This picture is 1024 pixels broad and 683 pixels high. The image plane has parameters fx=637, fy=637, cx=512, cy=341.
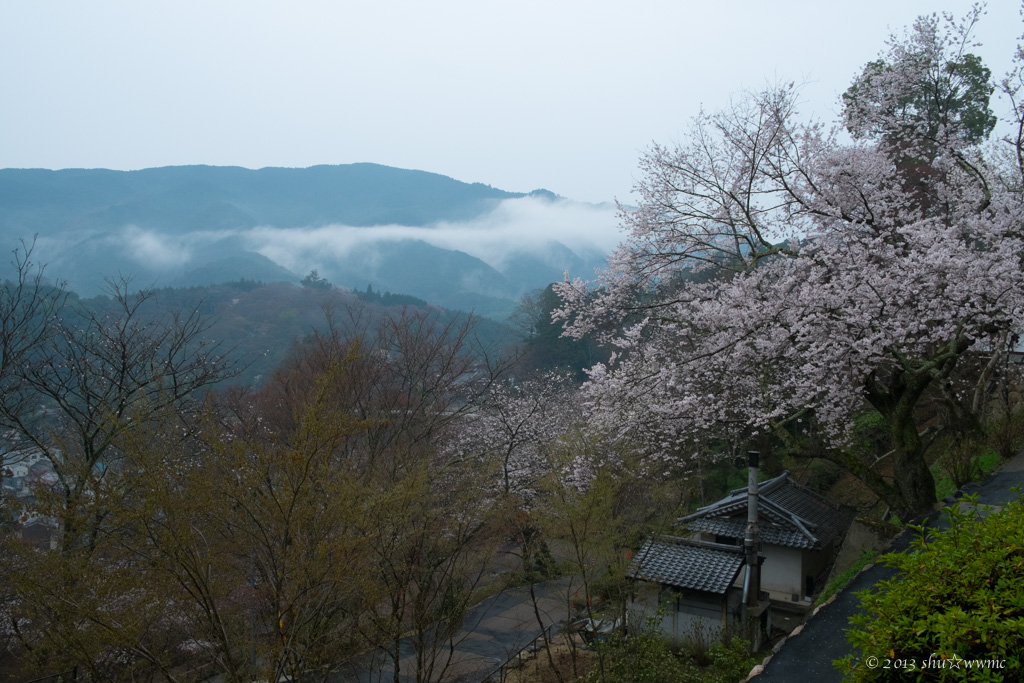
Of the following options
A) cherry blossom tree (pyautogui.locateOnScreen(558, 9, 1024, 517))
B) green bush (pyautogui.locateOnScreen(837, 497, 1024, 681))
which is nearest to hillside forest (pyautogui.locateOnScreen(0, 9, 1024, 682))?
cherry blossom tree (pyautogui.locateOnScreen(558, 9, 1024, 517))

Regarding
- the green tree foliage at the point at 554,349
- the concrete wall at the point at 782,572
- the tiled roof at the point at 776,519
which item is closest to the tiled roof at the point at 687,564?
the tiled roof at the point at 776,519

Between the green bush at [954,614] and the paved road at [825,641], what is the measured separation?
212cm

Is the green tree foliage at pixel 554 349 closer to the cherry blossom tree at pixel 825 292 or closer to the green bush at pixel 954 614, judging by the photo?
the cherry blossom tree at pixel 825 292

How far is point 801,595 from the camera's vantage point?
14.4 metres

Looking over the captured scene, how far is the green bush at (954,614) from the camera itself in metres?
2.56

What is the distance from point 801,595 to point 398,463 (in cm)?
1004

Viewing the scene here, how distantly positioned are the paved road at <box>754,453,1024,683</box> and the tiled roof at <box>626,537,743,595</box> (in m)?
3.69

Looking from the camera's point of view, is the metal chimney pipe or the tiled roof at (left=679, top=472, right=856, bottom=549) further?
the tiled roof at (left=679, top=472, right=856, bottom=549)

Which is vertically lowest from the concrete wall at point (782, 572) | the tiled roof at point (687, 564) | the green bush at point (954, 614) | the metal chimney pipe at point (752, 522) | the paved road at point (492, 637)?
the paved road at point (492, 637)

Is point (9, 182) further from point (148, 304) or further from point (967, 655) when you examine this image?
point (967, 655)

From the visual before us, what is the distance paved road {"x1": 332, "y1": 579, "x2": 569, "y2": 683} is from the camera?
12.0 meters

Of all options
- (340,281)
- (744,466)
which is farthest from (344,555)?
(340,281)

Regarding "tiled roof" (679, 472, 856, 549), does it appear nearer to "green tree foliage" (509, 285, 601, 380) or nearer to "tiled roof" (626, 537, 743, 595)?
"tiled roof" (626, 537, 743, 595)

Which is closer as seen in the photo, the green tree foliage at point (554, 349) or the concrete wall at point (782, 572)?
the concrete wall at point (782, 572)
